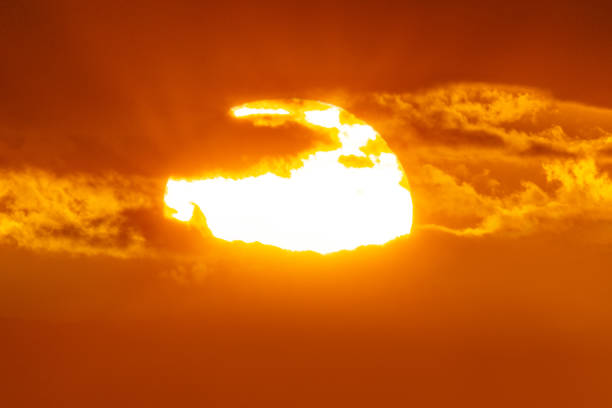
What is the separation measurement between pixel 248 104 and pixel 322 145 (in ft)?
2.12

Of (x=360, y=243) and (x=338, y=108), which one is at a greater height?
(x=338, y=108)

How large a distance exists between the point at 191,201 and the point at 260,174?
558 mm

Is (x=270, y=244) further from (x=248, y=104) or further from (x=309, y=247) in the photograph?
(x=248, y=104)

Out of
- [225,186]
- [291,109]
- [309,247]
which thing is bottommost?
[309,247]

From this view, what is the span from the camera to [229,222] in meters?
7.26

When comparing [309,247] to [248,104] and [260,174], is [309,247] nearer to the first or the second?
[260,174]

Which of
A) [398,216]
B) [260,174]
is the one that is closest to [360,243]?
[398,216]

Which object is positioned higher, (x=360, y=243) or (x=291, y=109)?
(x=291, y=109)

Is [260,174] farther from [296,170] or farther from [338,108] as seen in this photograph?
[338,108]

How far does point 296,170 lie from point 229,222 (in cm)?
66

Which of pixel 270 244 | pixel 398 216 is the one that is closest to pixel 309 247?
pixel 270 244

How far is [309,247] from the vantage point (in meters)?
7.09

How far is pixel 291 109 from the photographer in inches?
274

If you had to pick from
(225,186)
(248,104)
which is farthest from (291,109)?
(225,186)
